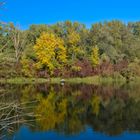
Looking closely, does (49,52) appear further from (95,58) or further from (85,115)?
(85,115)

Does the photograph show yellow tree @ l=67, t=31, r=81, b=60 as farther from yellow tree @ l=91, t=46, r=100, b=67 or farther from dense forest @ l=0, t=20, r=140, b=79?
yellow tree @ l=91, t=46, r=100, b=67

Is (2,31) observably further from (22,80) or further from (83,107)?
(22,80)

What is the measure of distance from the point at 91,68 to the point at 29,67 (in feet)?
27.5

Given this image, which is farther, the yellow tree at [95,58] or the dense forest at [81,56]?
the yellow tree at [95,58]

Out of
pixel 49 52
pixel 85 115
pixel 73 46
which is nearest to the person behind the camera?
pixel 85 115

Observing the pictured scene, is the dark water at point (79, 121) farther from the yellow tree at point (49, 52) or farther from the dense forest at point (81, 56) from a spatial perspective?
the yellow tree at point (49, 52)

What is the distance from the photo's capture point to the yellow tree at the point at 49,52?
41406mm

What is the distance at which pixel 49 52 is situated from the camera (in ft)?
137

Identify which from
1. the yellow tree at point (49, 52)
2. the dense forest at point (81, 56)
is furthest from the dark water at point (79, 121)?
the yellow tree at point (49, 52)

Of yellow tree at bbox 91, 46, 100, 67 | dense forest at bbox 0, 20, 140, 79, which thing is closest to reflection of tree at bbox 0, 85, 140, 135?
dense forest at bbox 0, 20, 140, 79

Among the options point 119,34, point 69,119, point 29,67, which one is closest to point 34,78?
point 29,67

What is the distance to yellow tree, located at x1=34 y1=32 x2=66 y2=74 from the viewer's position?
4141 centimetres

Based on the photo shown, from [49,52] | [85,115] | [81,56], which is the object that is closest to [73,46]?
[81,56]

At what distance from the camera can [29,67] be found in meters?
40.4
